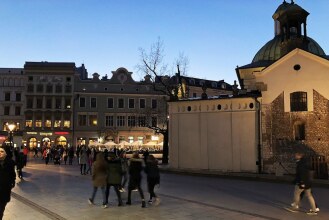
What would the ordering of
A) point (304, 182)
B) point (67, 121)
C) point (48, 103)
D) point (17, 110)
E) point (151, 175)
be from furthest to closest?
point (17, 110), point (48, 103), point (67, 121), point (151, 175), point (304, 182)

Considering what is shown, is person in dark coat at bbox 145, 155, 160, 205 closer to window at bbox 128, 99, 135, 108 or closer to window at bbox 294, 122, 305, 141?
window at bbox 294, 122, 305, 141

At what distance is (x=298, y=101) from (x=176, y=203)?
14032mm

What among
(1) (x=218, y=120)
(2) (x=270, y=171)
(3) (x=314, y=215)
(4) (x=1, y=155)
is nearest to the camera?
(4) (x=1, y=155)

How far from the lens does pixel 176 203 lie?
12.7 m

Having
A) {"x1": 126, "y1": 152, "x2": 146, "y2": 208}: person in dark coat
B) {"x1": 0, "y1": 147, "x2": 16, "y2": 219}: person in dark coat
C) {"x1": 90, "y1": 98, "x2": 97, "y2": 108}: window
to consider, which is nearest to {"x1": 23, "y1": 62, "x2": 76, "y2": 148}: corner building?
{"x1": 90, "y1": 98, "x2": 97, "y2": 108}: window

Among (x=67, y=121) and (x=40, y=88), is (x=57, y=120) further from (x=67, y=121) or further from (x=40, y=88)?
(x=40, y=88)

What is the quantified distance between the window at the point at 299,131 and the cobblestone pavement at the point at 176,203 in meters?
6.38

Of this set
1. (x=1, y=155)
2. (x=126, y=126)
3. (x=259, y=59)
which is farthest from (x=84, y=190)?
(x=126, y=126)

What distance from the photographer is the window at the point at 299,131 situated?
925 inches

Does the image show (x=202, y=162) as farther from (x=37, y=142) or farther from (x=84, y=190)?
(x=37, y=142)

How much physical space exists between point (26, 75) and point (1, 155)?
6453cm

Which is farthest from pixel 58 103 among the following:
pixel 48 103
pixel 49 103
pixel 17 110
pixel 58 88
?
pixel 17 110

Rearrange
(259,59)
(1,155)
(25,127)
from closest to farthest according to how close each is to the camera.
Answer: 1. (1,155)
2. (259,59)
3. (25,127)

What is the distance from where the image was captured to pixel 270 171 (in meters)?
23.7
